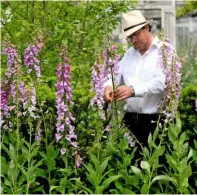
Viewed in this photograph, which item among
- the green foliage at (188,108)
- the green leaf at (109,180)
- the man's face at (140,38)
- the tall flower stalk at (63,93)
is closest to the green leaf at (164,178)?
the green leaf at (109,180)

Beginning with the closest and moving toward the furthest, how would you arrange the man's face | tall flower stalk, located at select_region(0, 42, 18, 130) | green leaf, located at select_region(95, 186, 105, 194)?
green leaf, located at select_region(95, 186, 105, 194) → tall flower stalk, located at select_region(0, 42, 18, 130) → the man's face

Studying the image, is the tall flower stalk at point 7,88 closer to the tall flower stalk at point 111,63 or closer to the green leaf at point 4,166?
the green leaf at point 4,166

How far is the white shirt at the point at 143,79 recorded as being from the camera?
193 inches

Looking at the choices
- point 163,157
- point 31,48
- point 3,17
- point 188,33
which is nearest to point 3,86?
point 31,48

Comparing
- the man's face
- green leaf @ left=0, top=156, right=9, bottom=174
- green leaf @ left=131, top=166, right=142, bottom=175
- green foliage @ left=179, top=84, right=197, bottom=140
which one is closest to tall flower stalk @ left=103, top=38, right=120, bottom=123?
the man's face

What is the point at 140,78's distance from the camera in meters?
5.11

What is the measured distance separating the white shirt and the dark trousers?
41mm

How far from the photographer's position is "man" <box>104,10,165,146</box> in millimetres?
4910

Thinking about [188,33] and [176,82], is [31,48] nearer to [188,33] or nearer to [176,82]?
[176,82]

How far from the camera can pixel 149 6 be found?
1806 centimetres

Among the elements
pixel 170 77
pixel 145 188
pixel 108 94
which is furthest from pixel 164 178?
pixel 108 94

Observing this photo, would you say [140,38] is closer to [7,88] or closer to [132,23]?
[132,23]

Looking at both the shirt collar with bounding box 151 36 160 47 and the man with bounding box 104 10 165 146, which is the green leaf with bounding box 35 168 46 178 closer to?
the man with bounding box 104 10 165 146

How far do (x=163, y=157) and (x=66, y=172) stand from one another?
0.73 m
